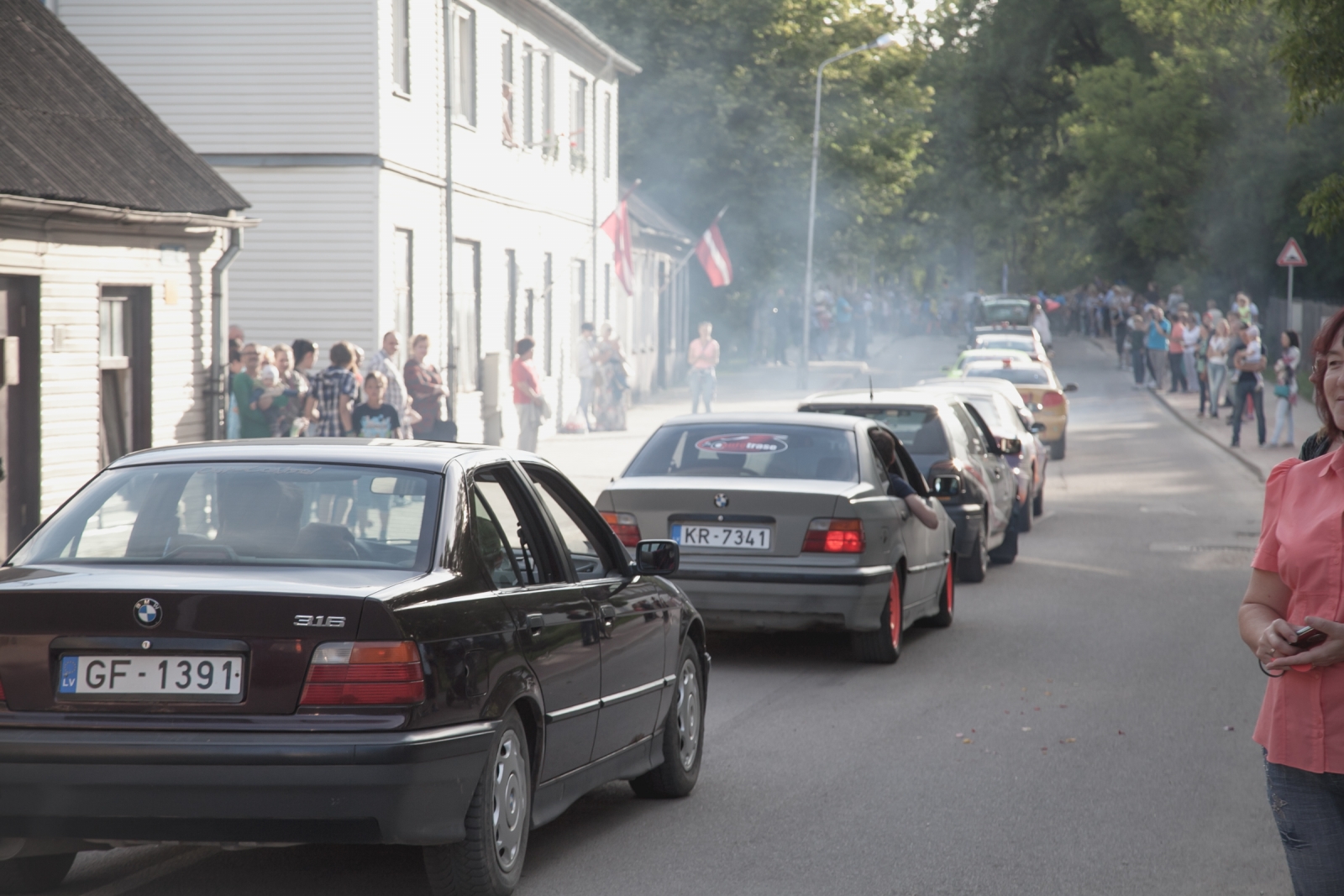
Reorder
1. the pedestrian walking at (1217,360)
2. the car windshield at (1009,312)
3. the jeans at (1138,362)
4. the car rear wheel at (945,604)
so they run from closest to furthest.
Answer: the car rear wheel at (945,604) → the pedestrian walking at (1217,360) → the jeans at (1138,362) → the car windshield at (1009,312)

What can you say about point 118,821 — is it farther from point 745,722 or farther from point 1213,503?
point 1213,503

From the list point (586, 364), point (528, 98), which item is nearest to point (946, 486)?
point (586, 364)

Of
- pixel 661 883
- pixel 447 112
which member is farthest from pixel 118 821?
pixel 447 112

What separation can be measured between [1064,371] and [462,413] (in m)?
32.1

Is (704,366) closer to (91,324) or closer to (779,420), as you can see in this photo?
(91,324)

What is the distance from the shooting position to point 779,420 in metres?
10.4

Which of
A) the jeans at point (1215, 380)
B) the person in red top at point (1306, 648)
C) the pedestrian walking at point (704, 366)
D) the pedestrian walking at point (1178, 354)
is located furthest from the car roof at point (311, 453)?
the pedestrian walking at point (1178, 354)

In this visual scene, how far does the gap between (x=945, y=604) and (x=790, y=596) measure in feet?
7.51

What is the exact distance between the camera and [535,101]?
3041 centimetres

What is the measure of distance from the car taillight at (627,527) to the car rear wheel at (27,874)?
189 inches

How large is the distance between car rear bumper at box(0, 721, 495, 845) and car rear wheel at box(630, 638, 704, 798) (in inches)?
83.8

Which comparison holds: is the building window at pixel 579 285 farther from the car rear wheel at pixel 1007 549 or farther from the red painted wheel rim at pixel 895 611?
the red painted wheel rim at pixel 895 611

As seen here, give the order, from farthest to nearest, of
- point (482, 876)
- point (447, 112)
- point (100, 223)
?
point (447, 112) < point (100, 223) < point (482, 876)

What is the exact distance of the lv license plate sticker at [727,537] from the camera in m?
9.68
